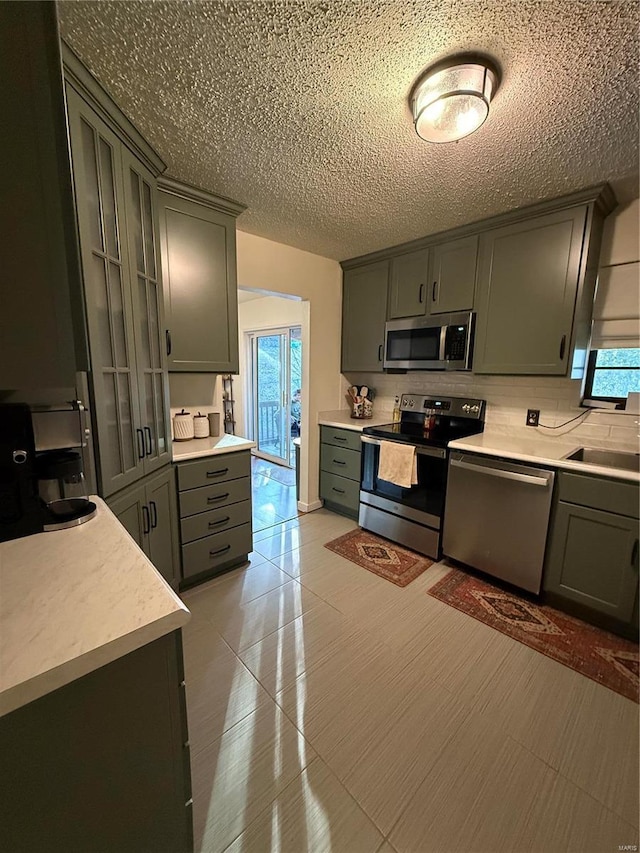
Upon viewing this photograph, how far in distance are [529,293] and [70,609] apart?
2.76m

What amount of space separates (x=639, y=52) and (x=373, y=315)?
216 cm

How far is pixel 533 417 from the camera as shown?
2.56 metres

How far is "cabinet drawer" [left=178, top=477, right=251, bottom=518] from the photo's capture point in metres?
2.17

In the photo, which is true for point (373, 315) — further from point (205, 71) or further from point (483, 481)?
point (205, 71)

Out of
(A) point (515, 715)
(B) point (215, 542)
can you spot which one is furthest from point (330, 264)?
(A) point (515, 715)

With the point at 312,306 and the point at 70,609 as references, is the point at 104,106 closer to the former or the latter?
the point at 70,609

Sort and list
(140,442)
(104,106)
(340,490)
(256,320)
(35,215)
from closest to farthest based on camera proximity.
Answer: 1. (35,215)
2. (104,106)
3. (140,442)
4. (340,490)
5. (256,320)

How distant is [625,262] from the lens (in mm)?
2141

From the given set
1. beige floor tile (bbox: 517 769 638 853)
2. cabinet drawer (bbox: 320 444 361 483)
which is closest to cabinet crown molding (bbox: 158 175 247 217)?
cabinet drawer (bbox: 320 444 361 483)

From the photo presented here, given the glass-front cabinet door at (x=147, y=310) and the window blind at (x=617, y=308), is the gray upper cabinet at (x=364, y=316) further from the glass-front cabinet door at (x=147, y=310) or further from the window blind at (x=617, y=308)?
the glass-front cabinet door at (x=147, y=310)

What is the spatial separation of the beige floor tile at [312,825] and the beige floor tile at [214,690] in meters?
0.34

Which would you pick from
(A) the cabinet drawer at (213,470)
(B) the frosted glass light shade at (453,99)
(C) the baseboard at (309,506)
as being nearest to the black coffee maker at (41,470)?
(A) the cabinet drawer at (213,470)

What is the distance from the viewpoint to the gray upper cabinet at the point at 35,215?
66 centimetres

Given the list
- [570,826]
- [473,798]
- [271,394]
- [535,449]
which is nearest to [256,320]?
[271,394]
